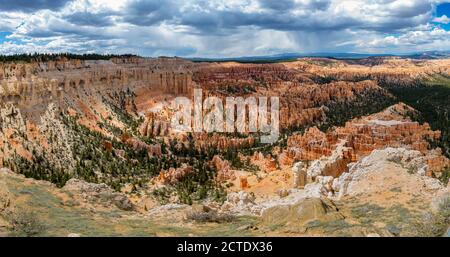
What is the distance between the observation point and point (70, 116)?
5000 centimetres

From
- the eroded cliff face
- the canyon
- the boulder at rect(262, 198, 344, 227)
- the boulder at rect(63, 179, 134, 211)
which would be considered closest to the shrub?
the canyon

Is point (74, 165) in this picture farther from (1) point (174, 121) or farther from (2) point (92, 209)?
(1) point (174, 121)

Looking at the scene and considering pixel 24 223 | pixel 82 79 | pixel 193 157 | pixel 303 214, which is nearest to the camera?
pixel 24 223

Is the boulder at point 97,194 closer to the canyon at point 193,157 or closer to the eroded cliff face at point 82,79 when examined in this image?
the canyon at point 193,157

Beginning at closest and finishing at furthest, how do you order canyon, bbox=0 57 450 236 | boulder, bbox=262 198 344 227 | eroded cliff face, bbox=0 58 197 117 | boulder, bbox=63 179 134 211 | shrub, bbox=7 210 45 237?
shrub, bbox=7 210 45 237, boulder, bbox=262 198 344 227, canyon, bbox=0 57 450 236, boulder, bbox=63 179 134 211, eroded cliff face, bbox=0 58 197 117

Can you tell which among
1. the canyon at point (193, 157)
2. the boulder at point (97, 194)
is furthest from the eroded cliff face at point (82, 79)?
the boulder at point (97, 194)

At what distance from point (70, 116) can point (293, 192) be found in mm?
32306

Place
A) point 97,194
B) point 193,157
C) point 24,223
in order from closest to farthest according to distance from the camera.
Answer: point 24,223 → point 97,194 → point 193,157

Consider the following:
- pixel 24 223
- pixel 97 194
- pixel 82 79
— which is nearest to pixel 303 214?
pixel 24 223

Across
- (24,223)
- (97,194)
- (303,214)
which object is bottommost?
(97,194)

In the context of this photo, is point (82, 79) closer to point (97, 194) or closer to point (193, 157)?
→ point (193, 157)

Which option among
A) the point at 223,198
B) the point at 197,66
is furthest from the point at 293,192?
the point at 197,66

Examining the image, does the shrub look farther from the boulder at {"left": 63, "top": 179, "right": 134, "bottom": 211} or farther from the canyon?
the boulder at {"left": 63, "top": 179, "right": 134, "bottom": 211}
